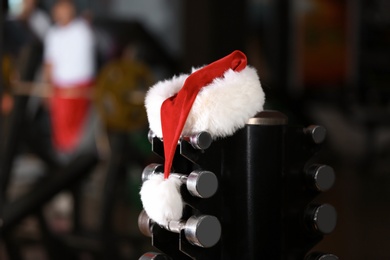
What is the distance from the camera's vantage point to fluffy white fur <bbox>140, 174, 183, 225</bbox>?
4.03 ft

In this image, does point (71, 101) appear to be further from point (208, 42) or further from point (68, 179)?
point (68, 179)

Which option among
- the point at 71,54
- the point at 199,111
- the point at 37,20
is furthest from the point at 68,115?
the point at 199,111

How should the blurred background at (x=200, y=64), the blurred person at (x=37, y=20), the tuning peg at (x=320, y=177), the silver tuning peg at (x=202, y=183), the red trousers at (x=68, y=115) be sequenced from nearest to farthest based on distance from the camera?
1. the silver tuning peg at (x=202, y=183)
2. the tuning peg at (x=320, y=177)
3. the blurred background at (x=200, y=64)
4. the red trousers at (x=68, y=115)
5. the blurred person at (x=37, y=20)

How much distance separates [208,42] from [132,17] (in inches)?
43.3

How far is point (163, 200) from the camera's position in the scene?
123 cm

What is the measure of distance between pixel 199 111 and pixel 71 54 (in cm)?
476

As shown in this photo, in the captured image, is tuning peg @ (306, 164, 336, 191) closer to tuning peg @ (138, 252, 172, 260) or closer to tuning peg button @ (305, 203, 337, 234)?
tuning peg button @ (305, 203, 337, 234)

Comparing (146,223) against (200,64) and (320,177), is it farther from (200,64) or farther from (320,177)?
(200,64)

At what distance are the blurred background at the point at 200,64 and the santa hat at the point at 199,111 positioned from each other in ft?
0.37

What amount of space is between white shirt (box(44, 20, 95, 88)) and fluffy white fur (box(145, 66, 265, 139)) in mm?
4545

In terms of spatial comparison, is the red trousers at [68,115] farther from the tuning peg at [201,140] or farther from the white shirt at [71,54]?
the tuning peg at [201,140]

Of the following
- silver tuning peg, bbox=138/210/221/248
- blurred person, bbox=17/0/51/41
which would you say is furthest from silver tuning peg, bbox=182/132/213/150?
blurred person, bbox=17/0/51/41

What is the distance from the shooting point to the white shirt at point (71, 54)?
5785mm

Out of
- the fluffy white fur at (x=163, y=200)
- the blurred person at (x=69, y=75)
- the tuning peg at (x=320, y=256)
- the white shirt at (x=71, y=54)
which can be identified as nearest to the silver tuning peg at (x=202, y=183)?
the fluffy white fur at (x=163, y=200)
